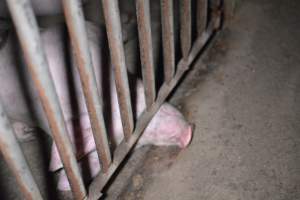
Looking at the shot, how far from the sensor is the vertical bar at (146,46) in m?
1.31

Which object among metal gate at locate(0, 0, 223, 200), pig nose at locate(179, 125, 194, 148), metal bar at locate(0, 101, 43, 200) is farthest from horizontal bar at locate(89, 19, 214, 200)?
metal bar at locate(0, 101, 43, 200)

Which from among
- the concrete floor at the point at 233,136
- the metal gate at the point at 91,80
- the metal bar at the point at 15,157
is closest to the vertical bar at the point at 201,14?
the metal gate at the point at 91,80

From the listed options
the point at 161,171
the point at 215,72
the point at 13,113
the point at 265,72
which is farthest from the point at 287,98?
the point at 13,113

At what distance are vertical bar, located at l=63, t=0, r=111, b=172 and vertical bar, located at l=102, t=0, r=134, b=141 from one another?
0.13 metres

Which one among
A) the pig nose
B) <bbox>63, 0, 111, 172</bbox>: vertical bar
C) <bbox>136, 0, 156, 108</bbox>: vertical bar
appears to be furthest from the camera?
the pig nose

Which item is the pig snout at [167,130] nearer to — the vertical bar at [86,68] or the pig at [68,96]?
the pig at [68,96]

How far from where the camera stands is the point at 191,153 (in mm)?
1737

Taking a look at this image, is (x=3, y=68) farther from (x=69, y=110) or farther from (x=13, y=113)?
(x=69, y=110)

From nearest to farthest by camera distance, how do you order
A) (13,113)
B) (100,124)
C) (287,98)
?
(100,124) < (13,113) < (287,98)

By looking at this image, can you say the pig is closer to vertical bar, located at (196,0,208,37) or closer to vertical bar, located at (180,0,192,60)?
vertical bar, located at (180,0,192,60)

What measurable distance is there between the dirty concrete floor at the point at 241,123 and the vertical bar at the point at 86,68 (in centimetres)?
42

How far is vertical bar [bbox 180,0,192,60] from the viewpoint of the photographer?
5.38 feet

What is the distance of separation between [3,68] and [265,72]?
129 centimetres

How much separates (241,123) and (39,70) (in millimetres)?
1154
